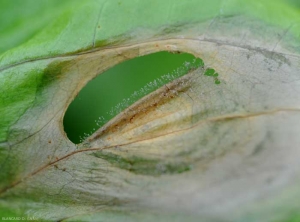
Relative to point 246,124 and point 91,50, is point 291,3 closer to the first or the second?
point 246,124

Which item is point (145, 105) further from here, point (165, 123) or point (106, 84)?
point (106, 84)

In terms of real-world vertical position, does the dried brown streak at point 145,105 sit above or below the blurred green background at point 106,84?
below

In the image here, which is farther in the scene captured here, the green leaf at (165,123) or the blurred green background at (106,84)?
the blurred green background at (106,84)

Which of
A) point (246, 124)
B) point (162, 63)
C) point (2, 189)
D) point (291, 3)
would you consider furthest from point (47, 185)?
point (291, 3)

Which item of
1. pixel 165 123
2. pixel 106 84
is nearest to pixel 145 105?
pixel 165 123

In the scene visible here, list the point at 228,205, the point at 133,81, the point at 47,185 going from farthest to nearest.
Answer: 1. the point at 133,81
2. the point at 47,185
3. the point at 228,205

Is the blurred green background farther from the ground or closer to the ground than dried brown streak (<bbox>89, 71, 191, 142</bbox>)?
farther from the ground
